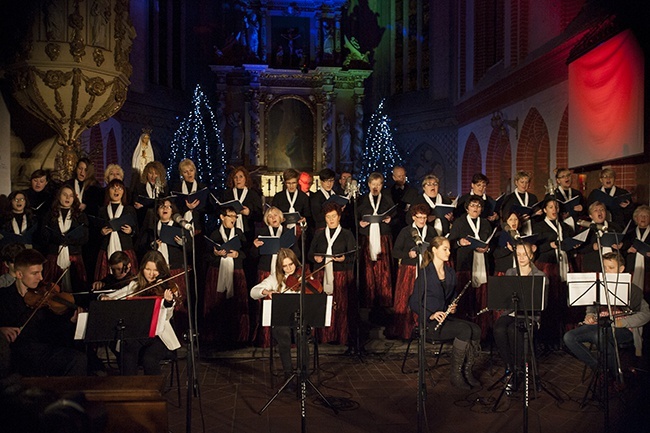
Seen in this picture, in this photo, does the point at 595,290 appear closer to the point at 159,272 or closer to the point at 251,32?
the point at 159,272

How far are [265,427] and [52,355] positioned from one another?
211cm

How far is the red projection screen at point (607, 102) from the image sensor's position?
9562 millimetres

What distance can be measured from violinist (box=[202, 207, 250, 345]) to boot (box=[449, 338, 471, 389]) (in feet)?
9.27

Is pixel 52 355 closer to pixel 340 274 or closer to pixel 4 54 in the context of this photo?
pixel 340 274

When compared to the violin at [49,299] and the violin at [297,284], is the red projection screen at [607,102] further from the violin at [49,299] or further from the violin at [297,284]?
the violin at [49,299]

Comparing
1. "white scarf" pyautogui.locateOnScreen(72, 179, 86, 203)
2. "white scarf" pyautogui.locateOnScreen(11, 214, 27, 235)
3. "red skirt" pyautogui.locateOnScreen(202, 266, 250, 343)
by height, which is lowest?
"red skirt" pyautogui.locateOnScreen(202, 266, 250, 343)

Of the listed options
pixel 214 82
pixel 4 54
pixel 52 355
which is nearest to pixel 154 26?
pixel 214 82

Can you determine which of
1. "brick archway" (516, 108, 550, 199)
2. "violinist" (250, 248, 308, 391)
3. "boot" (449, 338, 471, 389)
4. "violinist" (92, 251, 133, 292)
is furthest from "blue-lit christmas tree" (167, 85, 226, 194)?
"boot" (449, 338, 471, 389)

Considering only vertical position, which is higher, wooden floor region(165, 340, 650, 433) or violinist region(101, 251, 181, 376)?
violinist region(101, 251, 181, 376)

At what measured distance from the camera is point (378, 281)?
9.09 metres

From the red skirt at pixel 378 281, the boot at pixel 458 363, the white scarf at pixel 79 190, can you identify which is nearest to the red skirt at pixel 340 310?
the red skirt at pixel 378 281

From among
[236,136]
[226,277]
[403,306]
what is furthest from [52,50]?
[236,136]

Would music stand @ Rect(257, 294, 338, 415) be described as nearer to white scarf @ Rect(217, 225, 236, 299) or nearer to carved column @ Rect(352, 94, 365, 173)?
white scarf @ Rect(217, 225, 236, 299)

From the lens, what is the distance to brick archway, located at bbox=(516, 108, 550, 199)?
49.2ft
